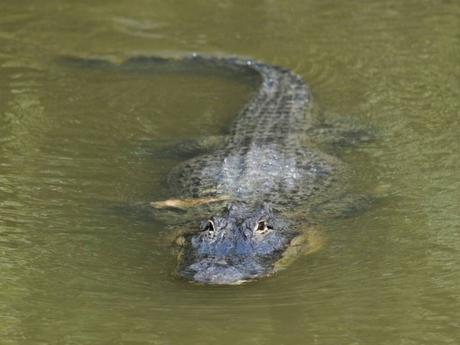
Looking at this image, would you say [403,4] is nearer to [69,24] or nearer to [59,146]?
[69,24]

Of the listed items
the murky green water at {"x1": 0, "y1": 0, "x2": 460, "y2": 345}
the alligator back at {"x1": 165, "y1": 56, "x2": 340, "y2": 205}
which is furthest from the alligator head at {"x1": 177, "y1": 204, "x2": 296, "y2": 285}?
the alligator back at {"x1": 165, "y1": 56, "x2": 340, "y2": 205}

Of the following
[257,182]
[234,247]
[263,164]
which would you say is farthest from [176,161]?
[234,247]

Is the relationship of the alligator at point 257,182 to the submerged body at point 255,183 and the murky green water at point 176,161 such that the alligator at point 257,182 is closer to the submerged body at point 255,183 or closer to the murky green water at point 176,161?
the submerged body at point 255,183

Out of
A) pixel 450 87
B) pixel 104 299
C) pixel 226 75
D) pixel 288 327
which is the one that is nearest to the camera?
pixel 288 327

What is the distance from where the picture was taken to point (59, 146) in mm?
8719

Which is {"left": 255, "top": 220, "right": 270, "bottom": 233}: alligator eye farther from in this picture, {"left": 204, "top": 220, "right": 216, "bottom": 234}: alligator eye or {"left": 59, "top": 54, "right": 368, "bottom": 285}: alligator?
{"left": 204, "top": 220, "right": 216, "bottom": 234}: alligator eye

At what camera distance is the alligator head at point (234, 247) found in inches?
243

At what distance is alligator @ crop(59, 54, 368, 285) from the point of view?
656cm

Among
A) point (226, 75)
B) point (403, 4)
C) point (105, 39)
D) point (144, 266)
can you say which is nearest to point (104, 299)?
point (144, 266)

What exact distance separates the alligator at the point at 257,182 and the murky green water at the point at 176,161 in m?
0.17

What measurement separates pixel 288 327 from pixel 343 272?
91cm

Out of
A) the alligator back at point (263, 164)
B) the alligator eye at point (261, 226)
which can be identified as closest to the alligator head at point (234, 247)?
the alligator eye at point (261, 226)

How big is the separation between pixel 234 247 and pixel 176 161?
222 cm

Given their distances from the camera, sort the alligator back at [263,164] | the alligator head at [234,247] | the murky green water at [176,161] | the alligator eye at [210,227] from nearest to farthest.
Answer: the murky green water at [176,161], the alligator head at [234,247], the alligator eye at [210,227], the alligator back at [263,164]
